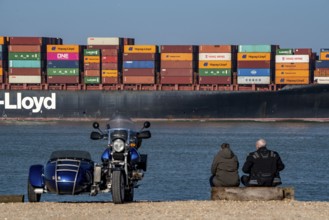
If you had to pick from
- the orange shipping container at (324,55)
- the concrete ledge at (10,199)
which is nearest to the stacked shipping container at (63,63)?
the orange shipping container at (324,55)

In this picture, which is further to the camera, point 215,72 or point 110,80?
point 110,80

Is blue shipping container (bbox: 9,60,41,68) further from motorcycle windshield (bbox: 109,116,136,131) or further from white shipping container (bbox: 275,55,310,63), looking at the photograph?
motorcycle windshield (bbox: 109,116,136,131)

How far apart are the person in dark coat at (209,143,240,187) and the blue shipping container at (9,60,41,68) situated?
65.1 meters

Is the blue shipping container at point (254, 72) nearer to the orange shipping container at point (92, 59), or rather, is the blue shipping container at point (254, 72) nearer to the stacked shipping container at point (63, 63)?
the orange shipping container at point (92, 59)

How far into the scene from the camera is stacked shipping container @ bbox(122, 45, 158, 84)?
80438mm

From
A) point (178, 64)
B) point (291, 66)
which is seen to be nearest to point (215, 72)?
point (178, 64)

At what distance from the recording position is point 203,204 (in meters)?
16.5

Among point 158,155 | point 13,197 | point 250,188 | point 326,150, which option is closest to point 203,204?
point 250,188

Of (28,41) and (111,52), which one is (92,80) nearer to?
(111,52)

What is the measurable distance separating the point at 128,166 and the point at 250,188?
2172mm

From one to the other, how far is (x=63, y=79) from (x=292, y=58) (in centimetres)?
1924

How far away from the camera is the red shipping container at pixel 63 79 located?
81500 mm

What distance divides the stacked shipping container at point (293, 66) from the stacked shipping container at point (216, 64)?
3869mm

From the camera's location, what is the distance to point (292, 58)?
78.2 m
